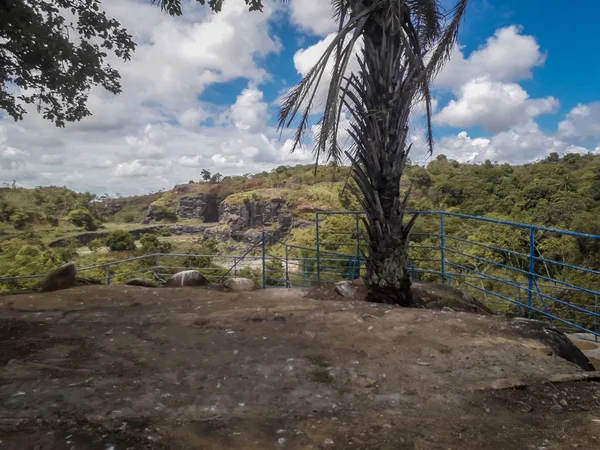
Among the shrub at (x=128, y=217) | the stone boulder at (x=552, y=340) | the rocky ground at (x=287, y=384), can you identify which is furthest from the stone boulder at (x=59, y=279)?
the shrub at (x=128, y=217)

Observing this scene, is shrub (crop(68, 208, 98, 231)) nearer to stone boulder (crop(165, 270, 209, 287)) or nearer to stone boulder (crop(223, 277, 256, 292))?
stone boulder (crop(165, 270, 209, 287))

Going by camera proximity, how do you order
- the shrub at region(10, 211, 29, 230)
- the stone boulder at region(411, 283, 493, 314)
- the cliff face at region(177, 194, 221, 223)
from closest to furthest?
the stone boulder at region(411, 283, 493, 314), the shrub at region(10, 211, 29, 230), the cliff face at region(177, 194, 221, 223)

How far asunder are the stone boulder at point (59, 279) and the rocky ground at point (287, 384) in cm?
222

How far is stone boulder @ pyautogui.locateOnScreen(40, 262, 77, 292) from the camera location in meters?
7.49

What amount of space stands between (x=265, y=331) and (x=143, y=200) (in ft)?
421

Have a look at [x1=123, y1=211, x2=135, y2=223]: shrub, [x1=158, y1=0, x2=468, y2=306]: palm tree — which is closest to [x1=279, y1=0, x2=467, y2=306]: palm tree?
[x1=158, y1=0, x2=468, y2=306]: palm tree

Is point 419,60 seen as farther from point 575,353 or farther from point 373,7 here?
point 575,353

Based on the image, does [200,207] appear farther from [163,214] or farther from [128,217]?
[128,217]

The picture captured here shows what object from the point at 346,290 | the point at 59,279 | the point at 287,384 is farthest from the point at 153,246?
the point at 287,384

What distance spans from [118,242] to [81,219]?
1651 centimetres

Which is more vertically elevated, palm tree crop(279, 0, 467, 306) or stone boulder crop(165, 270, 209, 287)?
palm tree crop(279, 0, 467, 306)

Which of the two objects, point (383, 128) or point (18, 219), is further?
point (18, 219)

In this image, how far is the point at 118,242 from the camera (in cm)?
5262

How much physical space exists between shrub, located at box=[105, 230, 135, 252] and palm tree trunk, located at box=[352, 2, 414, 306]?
52261 millimetres
